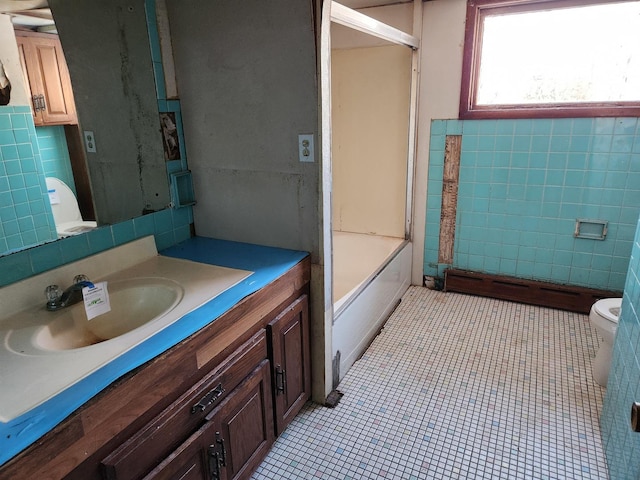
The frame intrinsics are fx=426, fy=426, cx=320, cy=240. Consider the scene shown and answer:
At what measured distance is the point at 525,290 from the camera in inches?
113

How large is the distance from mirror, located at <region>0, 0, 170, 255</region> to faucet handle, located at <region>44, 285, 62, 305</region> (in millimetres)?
349

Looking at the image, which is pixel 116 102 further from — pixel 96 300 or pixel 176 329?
pixel 176 329

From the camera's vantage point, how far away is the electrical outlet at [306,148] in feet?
5.43

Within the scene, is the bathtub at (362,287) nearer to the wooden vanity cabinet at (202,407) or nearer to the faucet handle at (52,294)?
the wooden vanity cabinet at (202,407)

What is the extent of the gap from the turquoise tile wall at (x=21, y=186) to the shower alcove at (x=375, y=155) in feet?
5.55

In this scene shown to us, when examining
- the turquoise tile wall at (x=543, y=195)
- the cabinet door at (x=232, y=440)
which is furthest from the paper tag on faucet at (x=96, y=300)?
the turquoise tile wall at (x=543, y=195)

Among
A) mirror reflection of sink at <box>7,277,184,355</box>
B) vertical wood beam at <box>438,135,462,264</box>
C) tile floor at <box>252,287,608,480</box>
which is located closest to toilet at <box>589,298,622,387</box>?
tile floor at <box>252,287,608,480</box>

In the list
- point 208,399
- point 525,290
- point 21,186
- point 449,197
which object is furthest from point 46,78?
point 525,290

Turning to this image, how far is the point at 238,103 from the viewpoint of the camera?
5.73ft

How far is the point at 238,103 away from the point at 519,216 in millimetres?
1990

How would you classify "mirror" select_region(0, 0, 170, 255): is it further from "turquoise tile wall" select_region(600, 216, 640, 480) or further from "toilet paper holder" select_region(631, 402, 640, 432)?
"turquoise tile wall" select_region(600, 216, 640, 480)

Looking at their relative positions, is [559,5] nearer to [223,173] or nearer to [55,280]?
Result: [223,173]

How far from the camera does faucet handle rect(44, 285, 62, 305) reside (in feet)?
4.33

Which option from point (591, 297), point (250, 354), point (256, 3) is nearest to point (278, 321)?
point (250, 354)
